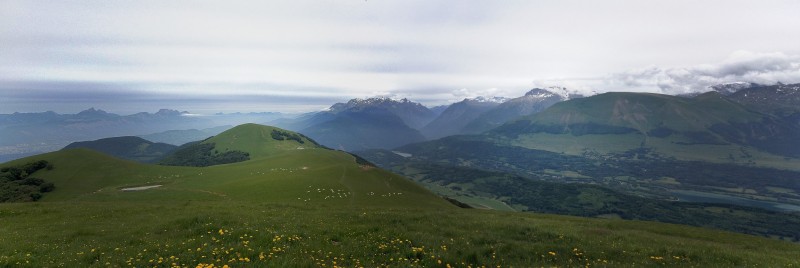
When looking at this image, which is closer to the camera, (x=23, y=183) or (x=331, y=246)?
(x=331, y=246)

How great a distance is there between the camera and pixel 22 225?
26531mm

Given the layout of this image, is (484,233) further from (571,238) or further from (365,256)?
(365,256)

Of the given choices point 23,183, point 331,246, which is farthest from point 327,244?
point 23,183

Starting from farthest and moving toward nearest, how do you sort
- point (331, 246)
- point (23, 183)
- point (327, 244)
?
point (23, 183) → point (327, 244) → point (331, 246)

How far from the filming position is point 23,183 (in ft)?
317

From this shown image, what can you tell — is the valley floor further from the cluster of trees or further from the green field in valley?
the cluster of trees

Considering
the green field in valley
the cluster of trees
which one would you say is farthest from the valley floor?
the cluster of trees

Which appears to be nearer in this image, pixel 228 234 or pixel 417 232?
pixel 228 234

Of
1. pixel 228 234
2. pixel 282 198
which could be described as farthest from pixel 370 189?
pixel 228 234

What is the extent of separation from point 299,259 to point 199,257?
14.3ft

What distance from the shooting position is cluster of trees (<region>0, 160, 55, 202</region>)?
8750cm

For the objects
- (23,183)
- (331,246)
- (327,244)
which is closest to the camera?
(331,246)

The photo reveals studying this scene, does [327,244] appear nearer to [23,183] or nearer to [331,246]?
[331,246]

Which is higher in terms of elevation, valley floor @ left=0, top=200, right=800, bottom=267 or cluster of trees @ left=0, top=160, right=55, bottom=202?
valley floor @ left=0, top=200, right=800, bottom=267
